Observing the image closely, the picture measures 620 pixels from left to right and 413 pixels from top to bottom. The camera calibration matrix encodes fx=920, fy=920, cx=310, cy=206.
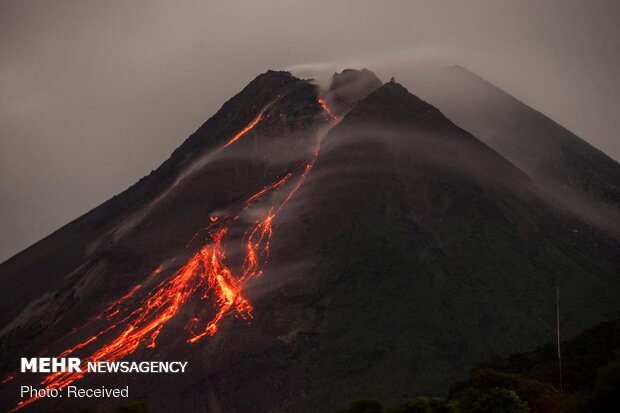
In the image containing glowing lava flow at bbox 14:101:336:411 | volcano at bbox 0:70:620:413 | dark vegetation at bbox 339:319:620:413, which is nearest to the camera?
dark vegetation at bbox 339:319:620:413

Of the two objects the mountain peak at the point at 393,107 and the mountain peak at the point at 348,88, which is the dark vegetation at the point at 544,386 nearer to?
the mountain peak at the point at 393,107

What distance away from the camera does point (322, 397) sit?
6044 cm

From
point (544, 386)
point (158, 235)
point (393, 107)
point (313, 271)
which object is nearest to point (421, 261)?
point (313, 271)

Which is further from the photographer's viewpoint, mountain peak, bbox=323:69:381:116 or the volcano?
mountain peak, bbox=323:69:381:116

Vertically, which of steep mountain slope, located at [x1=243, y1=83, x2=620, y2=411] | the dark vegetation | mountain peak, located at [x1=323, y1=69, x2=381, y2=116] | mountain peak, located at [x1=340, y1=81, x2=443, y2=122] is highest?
mountain peak, located at [x1=323, y1=69, x2=381, y2=116]

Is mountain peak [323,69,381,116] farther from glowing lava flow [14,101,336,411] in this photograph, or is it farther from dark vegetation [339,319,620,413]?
dark vegetation [339,319,620,413]

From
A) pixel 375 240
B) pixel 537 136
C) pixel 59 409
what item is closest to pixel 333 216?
pixel 375 240

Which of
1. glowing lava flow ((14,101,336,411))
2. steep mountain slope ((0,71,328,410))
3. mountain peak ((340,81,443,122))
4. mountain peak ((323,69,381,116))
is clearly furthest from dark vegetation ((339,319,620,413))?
mountain peak ((323,69,381,116))

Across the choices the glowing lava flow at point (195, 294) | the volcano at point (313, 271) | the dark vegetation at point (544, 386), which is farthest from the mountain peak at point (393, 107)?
the dark vegetation at point (544, 386)

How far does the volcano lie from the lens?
214ft

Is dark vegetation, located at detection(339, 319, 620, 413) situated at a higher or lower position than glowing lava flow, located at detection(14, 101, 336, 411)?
lower

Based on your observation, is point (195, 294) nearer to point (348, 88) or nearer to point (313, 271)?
point (313, 271)

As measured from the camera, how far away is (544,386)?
136 feet

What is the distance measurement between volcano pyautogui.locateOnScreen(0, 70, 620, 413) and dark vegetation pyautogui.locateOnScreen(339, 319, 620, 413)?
35.5 ft
